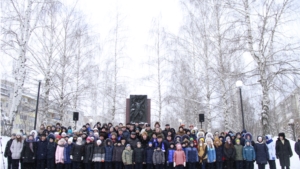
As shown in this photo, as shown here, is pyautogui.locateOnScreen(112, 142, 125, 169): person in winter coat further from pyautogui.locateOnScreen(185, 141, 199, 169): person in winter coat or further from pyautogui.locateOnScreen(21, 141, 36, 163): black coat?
pyautogui.locateOnScreen(21, 141, 36, 163): black coat

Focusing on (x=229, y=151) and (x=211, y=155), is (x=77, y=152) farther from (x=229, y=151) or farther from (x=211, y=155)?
(x=229, y=151)

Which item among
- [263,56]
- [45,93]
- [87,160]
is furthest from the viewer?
[45,93]

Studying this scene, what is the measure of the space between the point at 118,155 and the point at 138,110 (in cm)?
539

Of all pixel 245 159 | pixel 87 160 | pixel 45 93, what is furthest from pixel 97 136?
pixel 45 93

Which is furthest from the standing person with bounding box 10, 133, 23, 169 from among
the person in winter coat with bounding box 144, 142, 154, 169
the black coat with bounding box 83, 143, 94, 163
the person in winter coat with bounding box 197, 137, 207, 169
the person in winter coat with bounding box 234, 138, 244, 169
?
the person in winter coat with bounding box 234, 138, 244, 169

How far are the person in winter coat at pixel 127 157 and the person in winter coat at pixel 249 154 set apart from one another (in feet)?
15.0

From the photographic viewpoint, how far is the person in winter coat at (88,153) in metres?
10.8

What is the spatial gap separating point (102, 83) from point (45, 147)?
13088mm

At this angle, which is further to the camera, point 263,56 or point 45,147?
point 263,56

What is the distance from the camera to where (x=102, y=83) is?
78.2 ft

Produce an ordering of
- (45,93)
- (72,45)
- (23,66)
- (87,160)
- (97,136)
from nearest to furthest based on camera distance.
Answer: (87,160), (97,136), (23,66), (45,93), (72,45)

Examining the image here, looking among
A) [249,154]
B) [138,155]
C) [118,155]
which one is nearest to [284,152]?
[249,154]

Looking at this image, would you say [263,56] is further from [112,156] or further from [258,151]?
[112,156]

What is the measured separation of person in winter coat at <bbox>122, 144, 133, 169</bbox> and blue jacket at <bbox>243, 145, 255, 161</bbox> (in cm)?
458
